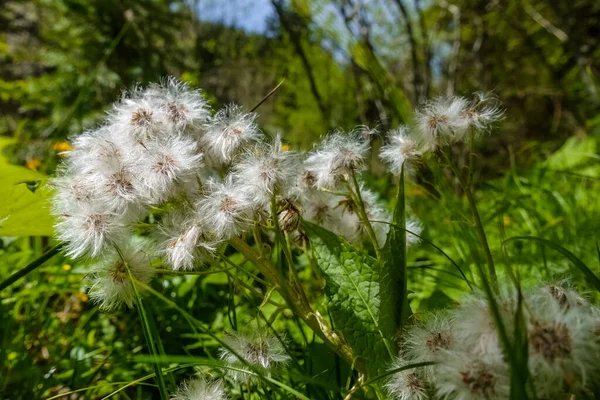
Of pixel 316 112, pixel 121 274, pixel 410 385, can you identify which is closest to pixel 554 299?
pixel 410 385

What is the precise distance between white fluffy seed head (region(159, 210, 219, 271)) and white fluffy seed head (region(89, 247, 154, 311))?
34 millimetres

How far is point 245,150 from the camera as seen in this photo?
2.51ft

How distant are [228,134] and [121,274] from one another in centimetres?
26

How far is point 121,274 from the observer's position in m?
0.70

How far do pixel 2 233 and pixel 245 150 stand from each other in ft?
1.43

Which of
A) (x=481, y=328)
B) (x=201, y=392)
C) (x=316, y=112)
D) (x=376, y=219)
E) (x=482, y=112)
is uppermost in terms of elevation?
(x=316, y=112)

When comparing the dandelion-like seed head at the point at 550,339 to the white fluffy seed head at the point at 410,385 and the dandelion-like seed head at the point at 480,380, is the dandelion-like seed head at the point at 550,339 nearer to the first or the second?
the dandelion-like seed head at the point at 480,380

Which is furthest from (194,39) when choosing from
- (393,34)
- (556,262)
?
(556,262)

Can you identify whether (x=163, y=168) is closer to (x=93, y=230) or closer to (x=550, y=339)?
(x=93, y=230)

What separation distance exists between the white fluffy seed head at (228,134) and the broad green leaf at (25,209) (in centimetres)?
29

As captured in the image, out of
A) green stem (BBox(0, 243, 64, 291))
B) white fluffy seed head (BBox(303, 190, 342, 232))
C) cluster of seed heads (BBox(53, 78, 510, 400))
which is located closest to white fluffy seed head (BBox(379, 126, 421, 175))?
cluster of seed heads (BBox(53, 78, 510, 400))

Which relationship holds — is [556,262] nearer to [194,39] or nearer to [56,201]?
[56,201]

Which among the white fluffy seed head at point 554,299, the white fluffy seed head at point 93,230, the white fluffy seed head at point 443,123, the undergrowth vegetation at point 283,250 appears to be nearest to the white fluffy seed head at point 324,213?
the undergrowth vegetation at point 283,250

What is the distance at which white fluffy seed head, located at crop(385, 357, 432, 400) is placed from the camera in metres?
0.54
